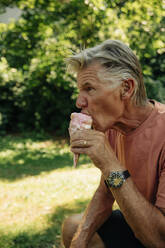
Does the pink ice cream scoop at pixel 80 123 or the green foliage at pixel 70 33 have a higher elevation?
the green foliage at pixel 70 33

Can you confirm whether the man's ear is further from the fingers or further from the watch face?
the watch face

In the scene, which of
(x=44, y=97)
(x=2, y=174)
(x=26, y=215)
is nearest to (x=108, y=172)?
(x=26, y=215)

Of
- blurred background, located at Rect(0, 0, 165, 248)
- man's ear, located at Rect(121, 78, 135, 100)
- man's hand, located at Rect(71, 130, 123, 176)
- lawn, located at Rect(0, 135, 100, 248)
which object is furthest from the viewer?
blurred background, located at Rect(0, 0, 165, 248)

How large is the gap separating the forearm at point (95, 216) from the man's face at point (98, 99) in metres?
0.65

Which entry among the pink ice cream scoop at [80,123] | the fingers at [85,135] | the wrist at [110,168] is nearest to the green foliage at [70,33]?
the pink ice cream scoop at [80,123]

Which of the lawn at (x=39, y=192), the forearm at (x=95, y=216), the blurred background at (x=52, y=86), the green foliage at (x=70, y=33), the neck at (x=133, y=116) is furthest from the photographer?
the green foliage at (x=70, y=33)

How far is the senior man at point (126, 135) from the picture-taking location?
1.73 m

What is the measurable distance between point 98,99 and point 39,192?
3.76m

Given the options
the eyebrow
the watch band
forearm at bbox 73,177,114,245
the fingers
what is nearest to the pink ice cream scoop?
the fingers

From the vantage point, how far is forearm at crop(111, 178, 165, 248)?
1.69 metres

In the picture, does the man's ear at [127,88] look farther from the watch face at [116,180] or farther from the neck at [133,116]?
the watch face at [116,180]

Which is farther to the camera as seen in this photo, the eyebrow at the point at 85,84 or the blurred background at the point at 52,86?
the blurred background at the point at 52,86

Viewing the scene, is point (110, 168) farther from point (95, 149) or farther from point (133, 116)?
point (133, 116)

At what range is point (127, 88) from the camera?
193cm
